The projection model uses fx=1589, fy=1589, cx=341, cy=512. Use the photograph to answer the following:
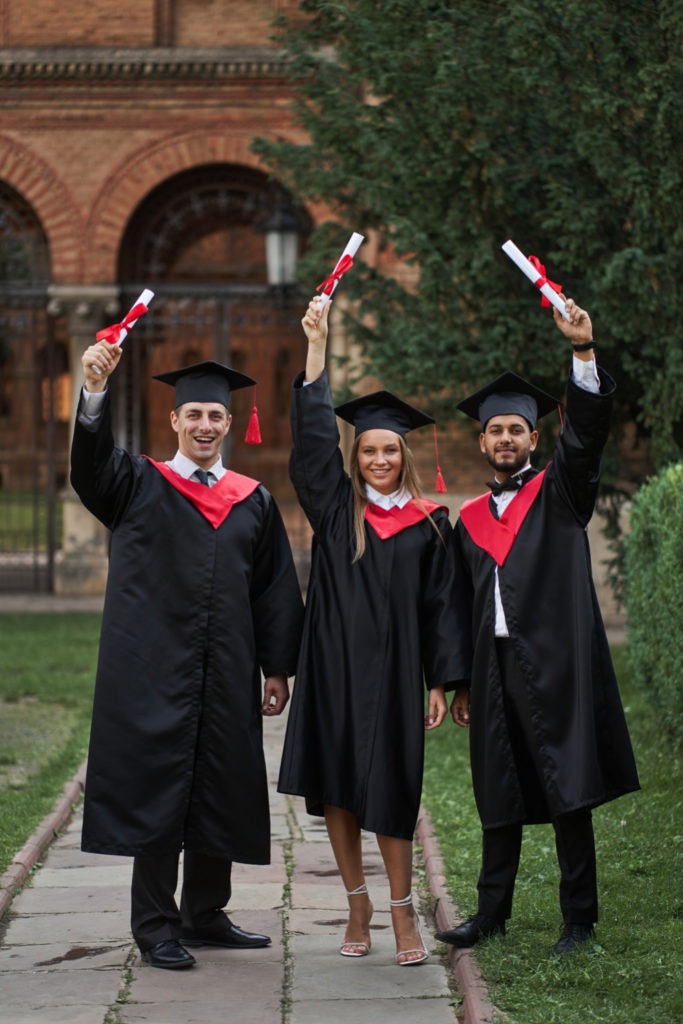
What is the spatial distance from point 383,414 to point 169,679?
1205 mm

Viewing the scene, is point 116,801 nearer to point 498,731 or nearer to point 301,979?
point 301,979

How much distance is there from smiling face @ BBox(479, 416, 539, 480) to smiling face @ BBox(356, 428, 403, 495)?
0.31 metres

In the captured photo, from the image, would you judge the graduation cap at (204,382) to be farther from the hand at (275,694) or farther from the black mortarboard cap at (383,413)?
the hand at (275,694)

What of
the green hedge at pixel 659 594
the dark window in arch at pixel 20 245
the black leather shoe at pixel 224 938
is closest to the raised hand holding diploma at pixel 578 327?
the black leather shoe at pixel 224 938

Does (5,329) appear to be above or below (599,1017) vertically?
above

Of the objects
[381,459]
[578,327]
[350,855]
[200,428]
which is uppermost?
[578,327]

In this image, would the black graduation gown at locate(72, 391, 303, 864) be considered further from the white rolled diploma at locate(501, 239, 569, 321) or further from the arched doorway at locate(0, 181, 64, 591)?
the arched doorway at locate(0, 181, 64, 591)

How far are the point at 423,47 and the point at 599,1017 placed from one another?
6.93 m

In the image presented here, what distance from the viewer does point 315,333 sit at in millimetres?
5508

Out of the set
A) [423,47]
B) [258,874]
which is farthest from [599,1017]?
[423,47]

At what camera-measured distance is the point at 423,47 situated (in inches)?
395

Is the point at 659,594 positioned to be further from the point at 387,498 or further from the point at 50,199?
the point at 50,199

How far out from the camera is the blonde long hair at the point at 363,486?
5539 mm

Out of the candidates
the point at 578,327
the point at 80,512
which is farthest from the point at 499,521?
the point at 80,512
